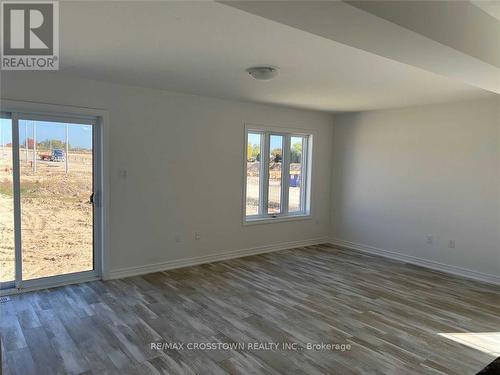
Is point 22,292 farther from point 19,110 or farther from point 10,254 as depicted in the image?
point 19,110

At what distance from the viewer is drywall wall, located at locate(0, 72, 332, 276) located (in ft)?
13.5

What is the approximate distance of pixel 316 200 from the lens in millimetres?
6500

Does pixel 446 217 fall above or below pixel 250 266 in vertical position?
above

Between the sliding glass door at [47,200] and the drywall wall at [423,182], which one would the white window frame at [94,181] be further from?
the drywall wall at [423,182]

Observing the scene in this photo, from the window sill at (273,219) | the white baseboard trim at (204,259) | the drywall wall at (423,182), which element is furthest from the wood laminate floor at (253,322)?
the window sill at (273,219)

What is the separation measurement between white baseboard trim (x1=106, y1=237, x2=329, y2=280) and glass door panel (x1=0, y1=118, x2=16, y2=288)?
3.48 ft

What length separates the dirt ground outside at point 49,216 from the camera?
3727 millimetres

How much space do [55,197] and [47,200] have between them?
9 cm

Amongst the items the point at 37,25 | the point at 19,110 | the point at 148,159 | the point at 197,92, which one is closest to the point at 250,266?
the point at 148,159

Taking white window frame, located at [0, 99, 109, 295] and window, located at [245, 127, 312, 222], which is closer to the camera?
white window frame, located at [0, 99, 109, 295]

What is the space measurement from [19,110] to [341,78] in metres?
3.47

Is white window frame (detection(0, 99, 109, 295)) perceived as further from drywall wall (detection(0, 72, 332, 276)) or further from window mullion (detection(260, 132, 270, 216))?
window mullion (detection(260, 132, 270, 216))

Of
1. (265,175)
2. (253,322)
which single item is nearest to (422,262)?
(265,175)

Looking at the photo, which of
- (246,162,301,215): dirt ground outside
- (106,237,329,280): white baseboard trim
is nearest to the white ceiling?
(246,162,301,215): dirt ground outside
